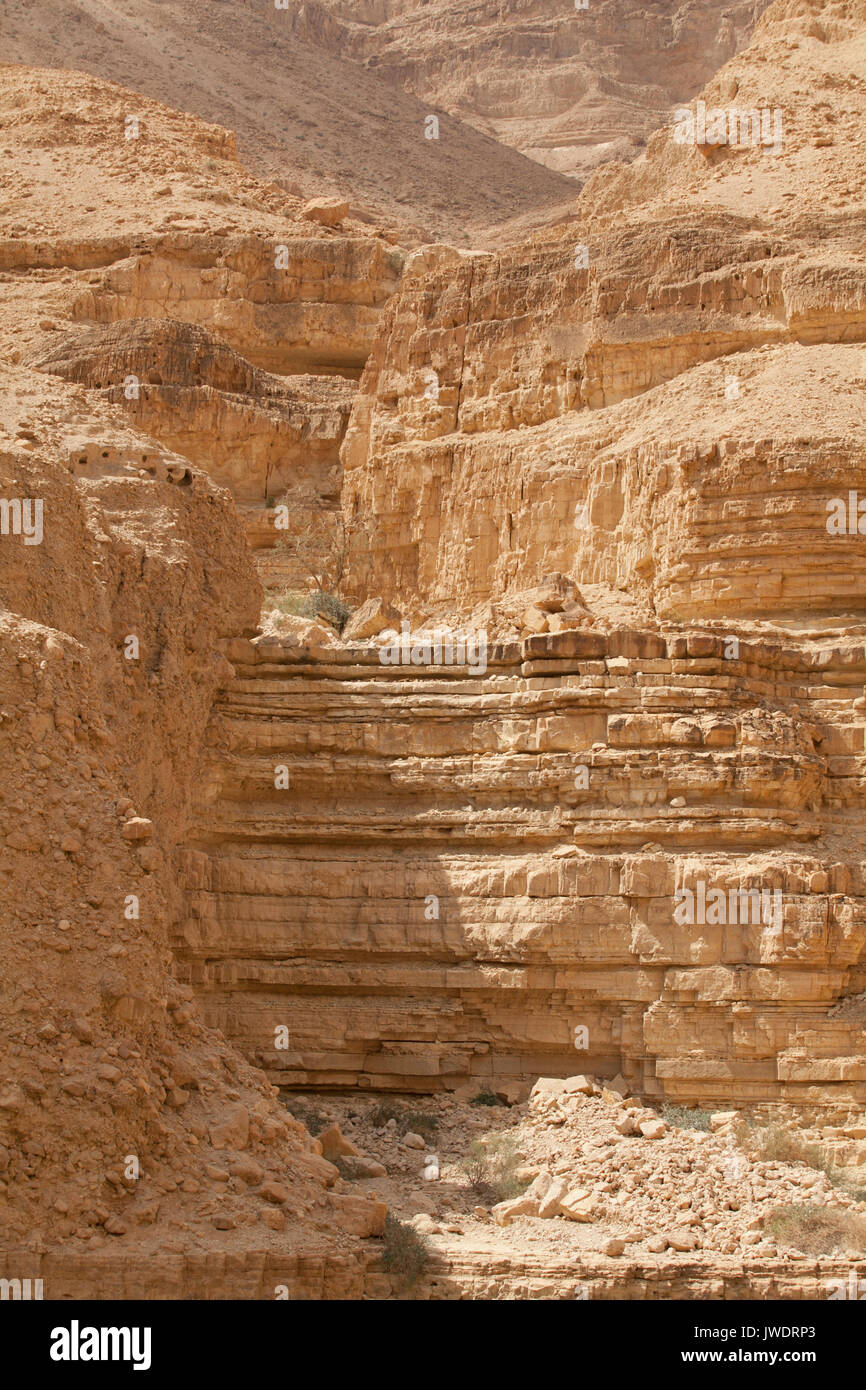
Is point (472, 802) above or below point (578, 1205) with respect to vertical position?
above

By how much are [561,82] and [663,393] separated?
229 feet

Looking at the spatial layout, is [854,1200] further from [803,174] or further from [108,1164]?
[803,174]

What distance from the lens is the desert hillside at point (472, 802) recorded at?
13.2 metres

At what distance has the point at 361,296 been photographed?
45.7 meters

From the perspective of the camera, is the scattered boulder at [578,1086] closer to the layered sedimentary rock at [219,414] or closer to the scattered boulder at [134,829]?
the scattered boulder at [134,829]

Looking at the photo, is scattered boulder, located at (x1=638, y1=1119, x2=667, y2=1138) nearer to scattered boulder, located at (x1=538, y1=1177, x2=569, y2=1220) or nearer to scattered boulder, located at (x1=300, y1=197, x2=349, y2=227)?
scattered boulder, located at (x1=538, y1=1177, x2=569, y2=1220)

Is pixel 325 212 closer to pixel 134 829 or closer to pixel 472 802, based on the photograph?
pixel 472 802

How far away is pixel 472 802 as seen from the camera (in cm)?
1847

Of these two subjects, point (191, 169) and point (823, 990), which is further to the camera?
point (191, 169)

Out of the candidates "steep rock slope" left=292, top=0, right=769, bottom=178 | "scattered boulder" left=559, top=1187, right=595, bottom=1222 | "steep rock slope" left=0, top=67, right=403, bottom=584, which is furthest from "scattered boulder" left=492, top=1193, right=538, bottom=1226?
"steep rock slope" left=292, top=0, right=769, bottom=178

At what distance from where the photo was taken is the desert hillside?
13.2m

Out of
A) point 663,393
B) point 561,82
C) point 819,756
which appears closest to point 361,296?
point 663,393

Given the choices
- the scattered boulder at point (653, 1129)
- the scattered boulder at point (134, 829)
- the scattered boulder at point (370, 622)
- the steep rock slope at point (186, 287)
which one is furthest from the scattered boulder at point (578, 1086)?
the steep rock slope at point (186, 287)

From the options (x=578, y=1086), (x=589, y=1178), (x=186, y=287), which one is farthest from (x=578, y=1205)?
(x=186, y=287)
